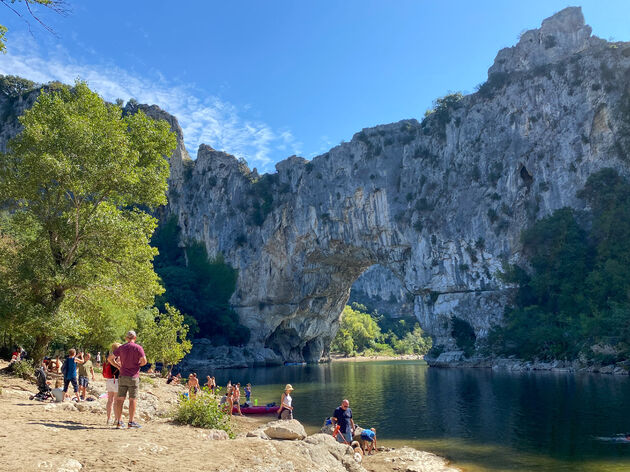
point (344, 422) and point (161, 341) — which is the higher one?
point (161, 341)

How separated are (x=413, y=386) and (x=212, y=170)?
53.2 m

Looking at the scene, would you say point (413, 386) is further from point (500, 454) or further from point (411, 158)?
point (411, 158)

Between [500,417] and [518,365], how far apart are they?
2678 cm

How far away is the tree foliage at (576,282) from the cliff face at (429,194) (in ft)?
7.58

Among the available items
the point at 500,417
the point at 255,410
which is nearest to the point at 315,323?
the point at 255,410

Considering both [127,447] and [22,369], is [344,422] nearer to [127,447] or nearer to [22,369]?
[127,447]

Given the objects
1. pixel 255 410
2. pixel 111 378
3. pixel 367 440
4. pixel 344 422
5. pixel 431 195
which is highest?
pixel 431 195

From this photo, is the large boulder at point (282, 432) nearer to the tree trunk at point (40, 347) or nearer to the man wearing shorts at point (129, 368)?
the man wearing shorts at point (129, 368)

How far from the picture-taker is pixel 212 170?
248 ft

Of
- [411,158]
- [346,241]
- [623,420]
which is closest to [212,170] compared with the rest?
[346,241]

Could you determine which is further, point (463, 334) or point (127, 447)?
point (463, 334)

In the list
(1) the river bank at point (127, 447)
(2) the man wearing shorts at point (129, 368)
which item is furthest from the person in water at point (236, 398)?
(2) the man wearing shorts at point (129, 368)

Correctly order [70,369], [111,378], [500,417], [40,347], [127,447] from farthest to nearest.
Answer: [500,417] → [40,347] → [70,369] → [111,378] → [127,447]

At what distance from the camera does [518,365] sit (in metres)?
43.4
